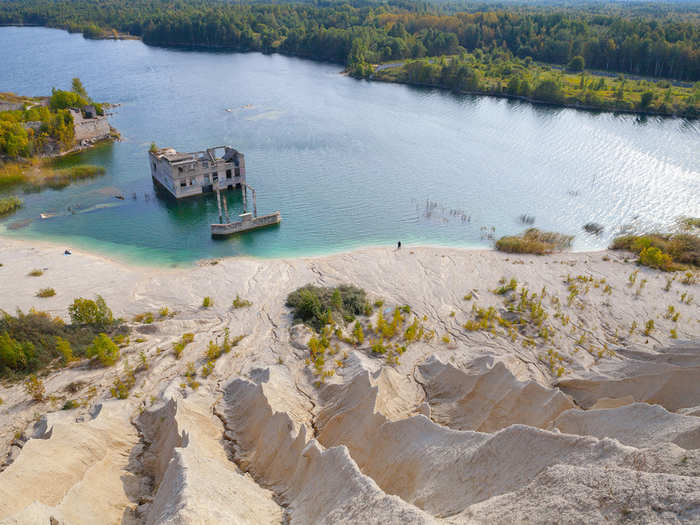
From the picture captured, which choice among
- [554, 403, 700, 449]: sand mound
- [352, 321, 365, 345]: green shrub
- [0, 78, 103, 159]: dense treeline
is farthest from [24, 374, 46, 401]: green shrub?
[0, 78, 103, 159]: dense treeline

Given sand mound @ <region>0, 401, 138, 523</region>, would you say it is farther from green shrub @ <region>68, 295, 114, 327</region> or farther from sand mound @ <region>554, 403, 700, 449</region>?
sand mound @ <region>554, 403, 700, 449</region>

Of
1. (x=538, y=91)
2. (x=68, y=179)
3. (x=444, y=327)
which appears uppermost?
(x=538, y=91)

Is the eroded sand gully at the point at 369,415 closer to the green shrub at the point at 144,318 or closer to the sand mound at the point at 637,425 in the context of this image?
the sand mound at the point at 637,425

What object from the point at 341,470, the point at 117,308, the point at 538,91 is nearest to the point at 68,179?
the point at 117,308

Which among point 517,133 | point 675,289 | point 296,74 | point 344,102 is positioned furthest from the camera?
point 296,74

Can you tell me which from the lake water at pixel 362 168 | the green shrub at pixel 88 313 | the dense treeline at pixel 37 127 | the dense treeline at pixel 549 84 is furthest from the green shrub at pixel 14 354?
the dense treeline at pixel 549 84

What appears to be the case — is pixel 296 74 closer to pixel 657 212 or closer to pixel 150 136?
pixel 150 136

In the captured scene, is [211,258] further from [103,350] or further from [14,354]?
[14,354]
